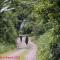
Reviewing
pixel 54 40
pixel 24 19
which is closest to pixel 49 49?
pixel 54 40

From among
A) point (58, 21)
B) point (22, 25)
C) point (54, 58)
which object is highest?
point (58, 21)

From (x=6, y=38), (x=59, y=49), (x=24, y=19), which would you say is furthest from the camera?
(x=24, y=19)

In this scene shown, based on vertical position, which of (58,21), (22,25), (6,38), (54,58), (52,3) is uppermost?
(52,3)

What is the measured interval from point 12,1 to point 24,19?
40.4ft

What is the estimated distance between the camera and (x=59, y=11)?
37.0 feet

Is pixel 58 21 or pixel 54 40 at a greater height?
pixel 58 21

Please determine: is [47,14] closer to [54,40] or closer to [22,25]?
[54,40]

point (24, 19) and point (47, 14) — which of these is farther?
point (24, 19)

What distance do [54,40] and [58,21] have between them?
84 centimetres

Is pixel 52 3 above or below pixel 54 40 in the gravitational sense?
above

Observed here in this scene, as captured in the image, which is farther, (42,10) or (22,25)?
(22,25)

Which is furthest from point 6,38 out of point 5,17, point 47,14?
point 47,14

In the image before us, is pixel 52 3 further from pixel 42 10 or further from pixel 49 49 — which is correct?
pixel 49 49

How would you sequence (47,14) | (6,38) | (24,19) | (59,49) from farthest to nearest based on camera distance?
(24,19), (6,38), (47,14), (59,49)
